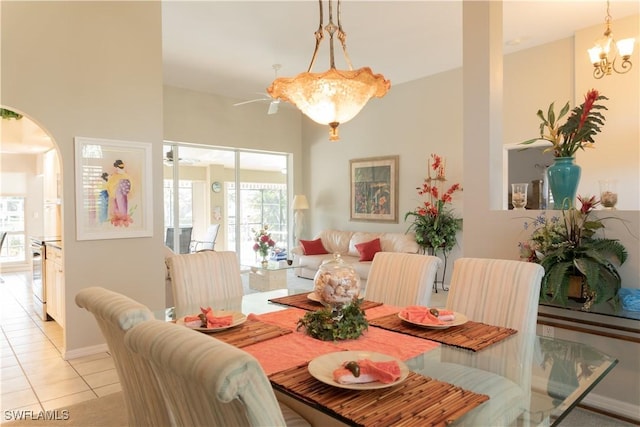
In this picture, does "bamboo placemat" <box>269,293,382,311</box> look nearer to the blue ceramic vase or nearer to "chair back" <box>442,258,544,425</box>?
"chair back" <box>442,258,544,425</box>

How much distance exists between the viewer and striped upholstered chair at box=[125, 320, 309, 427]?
2.61 feet

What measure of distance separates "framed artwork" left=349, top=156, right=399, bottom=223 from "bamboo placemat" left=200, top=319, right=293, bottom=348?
5.30 m

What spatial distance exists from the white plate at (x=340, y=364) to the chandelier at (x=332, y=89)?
159 cm

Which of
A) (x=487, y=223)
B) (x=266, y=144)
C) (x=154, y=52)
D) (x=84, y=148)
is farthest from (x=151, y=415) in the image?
(x=266, y=144)

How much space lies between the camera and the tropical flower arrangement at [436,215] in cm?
602

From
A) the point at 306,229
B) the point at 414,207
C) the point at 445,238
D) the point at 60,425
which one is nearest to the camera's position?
the point at 60,425

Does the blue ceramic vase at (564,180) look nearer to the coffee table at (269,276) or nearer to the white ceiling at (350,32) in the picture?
the white ceiling at (350,32)

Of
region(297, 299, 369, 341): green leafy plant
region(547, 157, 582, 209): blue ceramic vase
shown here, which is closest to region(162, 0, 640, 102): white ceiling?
region(547, 157, 582, 209): blue ceramic vase

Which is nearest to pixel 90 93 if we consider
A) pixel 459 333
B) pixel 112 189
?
pixel 112 189

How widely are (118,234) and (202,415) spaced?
335 cm

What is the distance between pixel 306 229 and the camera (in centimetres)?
854

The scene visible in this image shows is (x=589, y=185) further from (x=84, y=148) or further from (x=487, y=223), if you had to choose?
(x=84, y=148)

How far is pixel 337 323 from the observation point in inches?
69.4

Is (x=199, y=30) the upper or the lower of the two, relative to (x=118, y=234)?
upper
